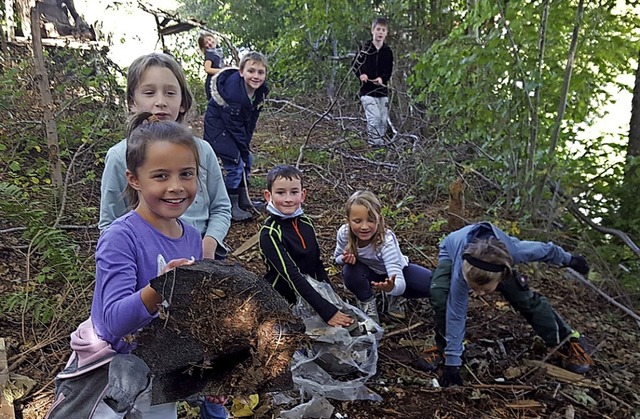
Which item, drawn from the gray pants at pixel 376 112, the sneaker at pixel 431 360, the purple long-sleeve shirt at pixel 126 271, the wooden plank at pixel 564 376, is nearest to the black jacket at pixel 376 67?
the gray pants at pixel 376 112

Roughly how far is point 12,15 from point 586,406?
29.0 feet

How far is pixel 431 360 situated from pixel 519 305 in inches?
29.6

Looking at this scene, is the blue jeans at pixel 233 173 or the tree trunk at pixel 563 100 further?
the blue jeans at pixel 233 173

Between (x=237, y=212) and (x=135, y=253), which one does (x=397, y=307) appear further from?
(x=135, y=253)

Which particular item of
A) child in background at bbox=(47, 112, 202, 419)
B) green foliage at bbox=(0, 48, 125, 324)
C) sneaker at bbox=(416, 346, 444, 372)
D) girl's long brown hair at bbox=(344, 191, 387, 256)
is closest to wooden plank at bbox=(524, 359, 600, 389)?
sneaker at bbox=(416, 346, 444, 372)

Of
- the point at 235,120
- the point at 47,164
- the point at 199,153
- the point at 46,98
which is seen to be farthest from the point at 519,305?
the point at 47,164

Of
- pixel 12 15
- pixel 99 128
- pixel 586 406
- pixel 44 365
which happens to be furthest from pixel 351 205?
pixel 12 15

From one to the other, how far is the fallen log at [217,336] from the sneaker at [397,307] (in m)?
2.68

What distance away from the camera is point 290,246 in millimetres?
3461

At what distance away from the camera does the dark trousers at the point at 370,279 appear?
3898 mm

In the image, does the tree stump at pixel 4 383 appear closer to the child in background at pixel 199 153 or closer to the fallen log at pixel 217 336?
the child in background at pixel 199 153

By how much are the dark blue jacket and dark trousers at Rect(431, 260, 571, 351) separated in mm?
2778

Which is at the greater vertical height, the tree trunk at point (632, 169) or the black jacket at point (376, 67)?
the black jacket at point (376, 67)

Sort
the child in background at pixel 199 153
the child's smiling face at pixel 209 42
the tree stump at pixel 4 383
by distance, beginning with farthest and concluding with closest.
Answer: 1. the child's smiling face at pixel 209 42
2. the tree stump at pixel 4 383
3. the child in background at pixel 199 153
